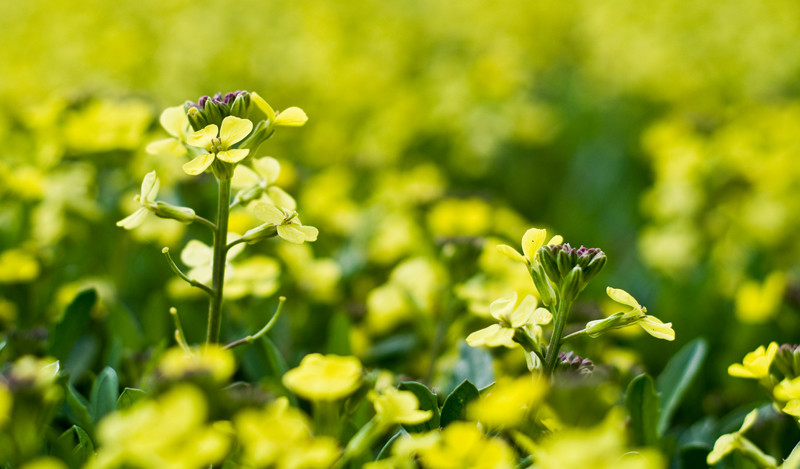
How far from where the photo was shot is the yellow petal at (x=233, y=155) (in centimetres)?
92

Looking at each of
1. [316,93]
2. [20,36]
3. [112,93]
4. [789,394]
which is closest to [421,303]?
[789,394]

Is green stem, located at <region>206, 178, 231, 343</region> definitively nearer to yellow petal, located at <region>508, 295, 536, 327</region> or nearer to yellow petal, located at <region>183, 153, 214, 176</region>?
yellow petal, located at <region>183, 153, 214, 176</region>

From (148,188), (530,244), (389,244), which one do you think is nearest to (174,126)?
(148,188)

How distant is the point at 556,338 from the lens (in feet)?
2.98

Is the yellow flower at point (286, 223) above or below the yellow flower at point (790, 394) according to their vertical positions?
above

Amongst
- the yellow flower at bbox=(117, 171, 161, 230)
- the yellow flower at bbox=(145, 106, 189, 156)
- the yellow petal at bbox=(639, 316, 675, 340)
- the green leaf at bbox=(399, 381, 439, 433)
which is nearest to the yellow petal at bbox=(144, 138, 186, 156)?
the yellow flower at bbox=(145, 106, 189, 156)

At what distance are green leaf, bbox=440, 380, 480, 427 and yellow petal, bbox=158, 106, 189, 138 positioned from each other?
1.94 ft

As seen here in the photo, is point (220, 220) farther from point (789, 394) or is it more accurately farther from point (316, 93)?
point (316, 93)

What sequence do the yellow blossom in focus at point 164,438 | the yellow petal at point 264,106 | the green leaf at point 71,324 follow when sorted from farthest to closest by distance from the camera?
1. the green leaf at point 71,324
2. the yellow petal at point 264,106
3. the yellow blossom in focus at point 164,438

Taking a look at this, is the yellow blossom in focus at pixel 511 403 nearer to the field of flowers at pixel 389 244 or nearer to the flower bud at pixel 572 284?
the field of flowers at pixel 389 244

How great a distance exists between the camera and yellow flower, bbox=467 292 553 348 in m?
0.91

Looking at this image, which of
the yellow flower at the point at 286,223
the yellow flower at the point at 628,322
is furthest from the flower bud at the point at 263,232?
the yellow flower at the point at 628,322

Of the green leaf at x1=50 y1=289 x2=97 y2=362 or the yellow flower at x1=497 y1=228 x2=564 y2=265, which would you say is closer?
the yellow flower at x1=497 y1=228 x2=564 y2=265

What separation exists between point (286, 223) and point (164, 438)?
0.42 m
